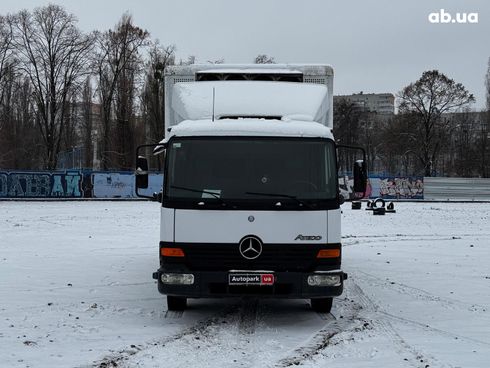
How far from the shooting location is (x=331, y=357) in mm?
7195

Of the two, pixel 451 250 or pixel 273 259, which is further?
pixel 451 250

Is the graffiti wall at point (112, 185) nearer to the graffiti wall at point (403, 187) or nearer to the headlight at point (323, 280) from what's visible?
the graffiti wall at point (403, 187)

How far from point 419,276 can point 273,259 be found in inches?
237

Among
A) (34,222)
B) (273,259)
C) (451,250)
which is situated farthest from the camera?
(34,222)

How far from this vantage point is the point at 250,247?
27.5ft

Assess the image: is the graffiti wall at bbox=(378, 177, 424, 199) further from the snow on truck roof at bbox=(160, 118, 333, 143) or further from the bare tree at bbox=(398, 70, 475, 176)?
the snow on truck roof at bbox=(160, 118, 333, 143)

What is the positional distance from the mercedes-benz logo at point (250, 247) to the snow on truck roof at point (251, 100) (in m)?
1.96

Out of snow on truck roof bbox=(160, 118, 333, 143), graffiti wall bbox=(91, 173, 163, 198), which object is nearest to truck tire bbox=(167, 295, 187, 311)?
snow on truck roof bbox=(160, 118, 333, 143)

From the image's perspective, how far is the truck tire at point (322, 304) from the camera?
9.53m

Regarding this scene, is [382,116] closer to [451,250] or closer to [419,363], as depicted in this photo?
[451,250]

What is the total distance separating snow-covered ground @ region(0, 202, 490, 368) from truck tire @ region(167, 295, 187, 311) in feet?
0.50

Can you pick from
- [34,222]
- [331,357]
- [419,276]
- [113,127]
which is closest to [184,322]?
[331,357]

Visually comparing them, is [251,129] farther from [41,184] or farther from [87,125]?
[87,125]

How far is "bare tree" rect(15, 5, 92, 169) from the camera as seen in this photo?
6022cm
